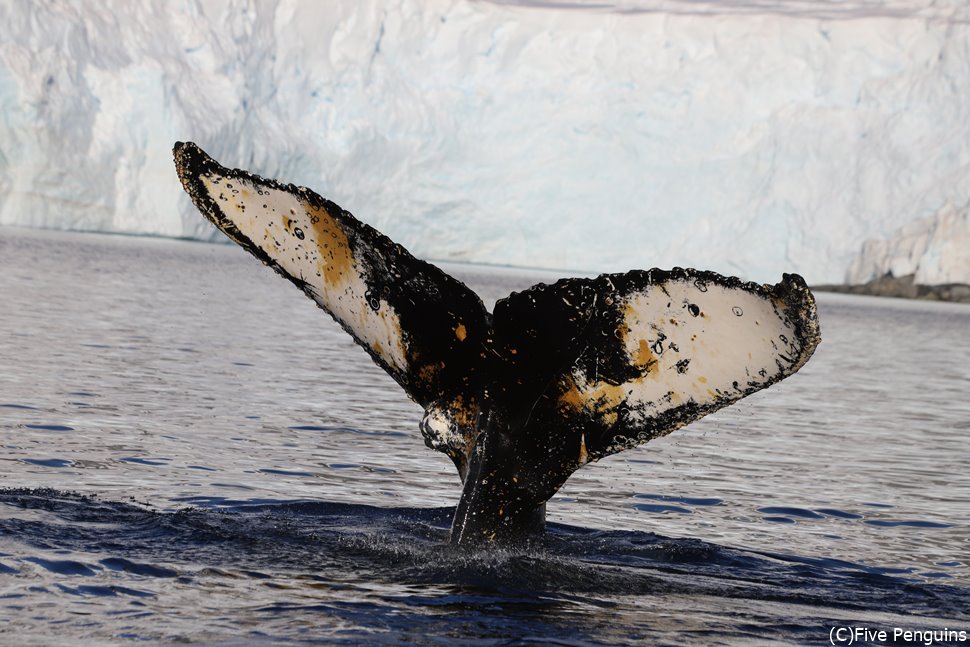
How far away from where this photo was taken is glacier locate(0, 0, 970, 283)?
5722cm

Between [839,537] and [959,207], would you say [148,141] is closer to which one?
[959,207]

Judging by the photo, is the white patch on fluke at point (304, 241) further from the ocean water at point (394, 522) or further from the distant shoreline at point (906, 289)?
the distant shoreline at point (906, 289)

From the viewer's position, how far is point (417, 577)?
4.71 m

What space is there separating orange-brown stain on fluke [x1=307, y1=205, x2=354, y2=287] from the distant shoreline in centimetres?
6067

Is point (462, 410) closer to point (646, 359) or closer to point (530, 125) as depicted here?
point (646, 359)

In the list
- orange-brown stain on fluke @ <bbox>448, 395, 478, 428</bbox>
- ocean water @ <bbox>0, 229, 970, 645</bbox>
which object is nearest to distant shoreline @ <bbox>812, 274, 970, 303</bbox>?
ocean water @ <bbox>0, 229, 970, 645</bbox>

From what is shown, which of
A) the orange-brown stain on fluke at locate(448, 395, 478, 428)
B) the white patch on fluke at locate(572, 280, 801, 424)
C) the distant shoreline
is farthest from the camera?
the distant shoreline

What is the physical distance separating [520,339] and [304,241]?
80cm

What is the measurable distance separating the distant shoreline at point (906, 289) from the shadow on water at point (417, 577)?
59.0m

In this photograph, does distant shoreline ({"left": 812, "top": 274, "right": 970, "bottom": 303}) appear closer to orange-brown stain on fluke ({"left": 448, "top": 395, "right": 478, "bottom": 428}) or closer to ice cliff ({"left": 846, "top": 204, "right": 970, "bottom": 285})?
ice cliff ({"left": 846, "top": 204, "right": 970, "bottom": 285})

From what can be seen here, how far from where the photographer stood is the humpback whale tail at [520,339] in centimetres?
388

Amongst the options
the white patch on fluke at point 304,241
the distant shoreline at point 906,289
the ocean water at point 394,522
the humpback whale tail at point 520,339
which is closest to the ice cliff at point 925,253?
the distant shoreline at point 906,289

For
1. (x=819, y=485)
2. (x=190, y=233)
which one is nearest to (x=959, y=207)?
(x=190, y=233)

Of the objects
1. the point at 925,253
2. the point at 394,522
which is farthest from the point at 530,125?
the point at 394,522
